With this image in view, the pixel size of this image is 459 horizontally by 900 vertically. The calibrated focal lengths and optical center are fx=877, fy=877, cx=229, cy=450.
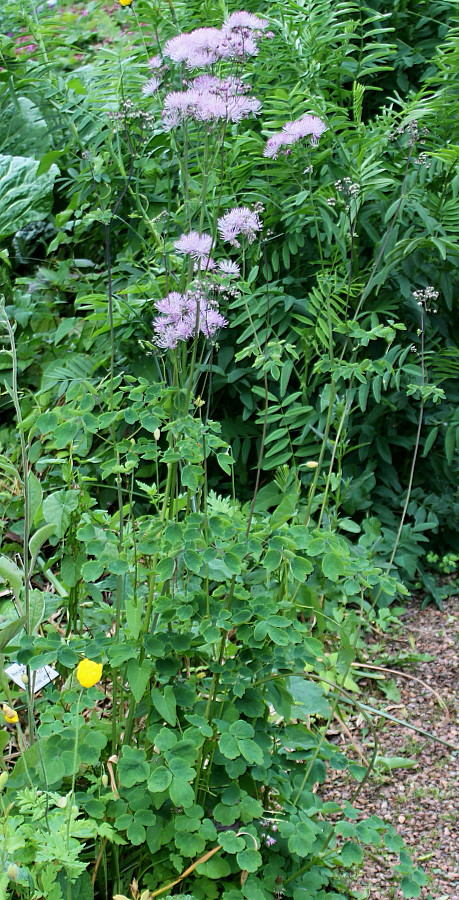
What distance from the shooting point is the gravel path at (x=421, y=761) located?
72.8 inches

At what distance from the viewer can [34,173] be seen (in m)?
3.15

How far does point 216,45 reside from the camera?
4.80ft

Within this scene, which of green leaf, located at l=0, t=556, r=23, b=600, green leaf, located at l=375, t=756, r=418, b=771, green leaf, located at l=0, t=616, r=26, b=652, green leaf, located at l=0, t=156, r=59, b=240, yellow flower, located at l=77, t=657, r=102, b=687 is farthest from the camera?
green leaf, located at l=0, t=156, r=59, b=240

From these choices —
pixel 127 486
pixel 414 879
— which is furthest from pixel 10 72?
pixel 414 879

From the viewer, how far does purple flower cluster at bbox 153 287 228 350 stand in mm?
1451

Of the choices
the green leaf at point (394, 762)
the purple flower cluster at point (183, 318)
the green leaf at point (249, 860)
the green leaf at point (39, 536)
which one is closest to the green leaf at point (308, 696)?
the green leaf at point (249, 860)

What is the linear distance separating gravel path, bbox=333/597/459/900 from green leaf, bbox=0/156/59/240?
75.3 inches

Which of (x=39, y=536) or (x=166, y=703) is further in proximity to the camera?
(x=39, y=536)

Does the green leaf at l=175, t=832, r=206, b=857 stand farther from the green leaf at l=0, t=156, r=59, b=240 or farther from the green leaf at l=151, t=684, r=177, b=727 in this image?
the green leaf at l=0, t=156, r=59, b=240

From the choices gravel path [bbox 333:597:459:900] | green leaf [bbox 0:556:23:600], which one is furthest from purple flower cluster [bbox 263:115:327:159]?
gravel path [bbox 333:597:459:900]

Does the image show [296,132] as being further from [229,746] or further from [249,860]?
[249,860]

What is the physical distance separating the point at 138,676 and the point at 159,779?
0.17m

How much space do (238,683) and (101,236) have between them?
93.6 inches

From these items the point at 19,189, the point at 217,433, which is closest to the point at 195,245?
the point at 217,433
